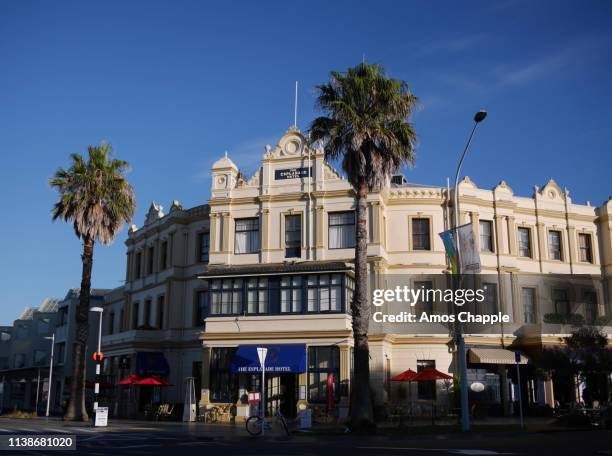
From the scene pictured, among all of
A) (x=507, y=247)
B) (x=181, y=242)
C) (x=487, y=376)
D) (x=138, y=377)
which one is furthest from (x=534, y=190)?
(x=138, y=377)

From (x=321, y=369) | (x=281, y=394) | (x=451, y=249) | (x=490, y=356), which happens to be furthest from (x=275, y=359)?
(x=451, y=249)

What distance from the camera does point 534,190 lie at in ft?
142

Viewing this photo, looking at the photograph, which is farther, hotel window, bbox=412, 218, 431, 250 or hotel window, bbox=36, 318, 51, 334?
hotel window, bbox=36, 318, 51, 334

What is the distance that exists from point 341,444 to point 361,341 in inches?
261

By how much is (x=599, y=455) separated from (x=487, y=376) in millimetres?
22750

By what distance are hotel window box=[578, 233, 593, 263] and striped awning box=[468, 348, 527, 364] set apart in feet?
31.9

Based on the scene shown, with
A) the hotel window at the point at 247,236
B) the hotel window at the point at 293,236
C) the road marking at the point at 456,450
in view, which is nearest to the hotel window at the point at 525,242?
the hotel window at the point at 293,236

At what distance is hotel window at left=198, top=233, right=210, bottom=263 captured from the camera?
43594 mm

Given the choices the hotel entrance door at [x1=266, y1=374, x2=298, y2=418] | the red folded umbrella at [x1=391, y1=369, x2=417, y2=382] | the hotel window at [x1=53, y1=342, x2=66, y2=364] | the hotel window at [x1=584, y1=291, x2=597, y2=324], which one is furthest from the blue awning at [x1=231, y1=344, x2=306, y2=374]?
the hotel window at [x1=53, y1=342, x2=66, y2=364]

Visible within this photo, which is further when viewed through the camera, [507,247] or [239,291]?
[507,247]

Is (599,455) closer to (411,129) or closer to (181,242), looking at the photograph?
(411,129)

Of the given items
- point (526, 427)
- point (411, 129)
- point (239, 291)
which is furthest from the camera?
point (239, 291)

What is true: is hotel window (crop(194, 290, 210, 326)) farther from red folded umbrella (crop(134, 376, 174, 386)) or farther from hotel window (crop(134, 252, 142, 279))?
hotel window (crop(134, 252, 142, 279))

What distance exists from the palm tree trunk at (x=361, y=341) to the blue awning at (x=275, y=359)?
25.9ft
